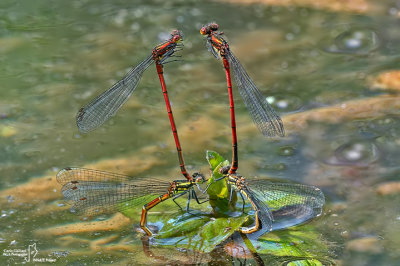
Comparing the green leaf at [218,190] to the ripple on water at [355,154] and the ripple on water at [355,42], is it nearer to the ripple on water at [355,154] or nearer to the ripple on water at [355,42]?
the ripple on water at [355,154]

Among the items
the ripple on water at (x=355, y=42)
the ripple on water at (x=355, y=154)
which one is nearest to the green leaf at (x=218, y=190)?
the ripple on water at (x=355, y=154)

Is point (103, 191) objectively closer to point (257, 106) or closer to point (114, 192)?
point (114, 192)

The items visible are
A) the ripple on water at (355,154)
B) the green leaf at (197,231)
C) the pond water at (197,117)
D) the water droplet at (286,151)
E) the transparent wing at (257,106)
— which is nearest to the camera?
the green leaf at (197,231)

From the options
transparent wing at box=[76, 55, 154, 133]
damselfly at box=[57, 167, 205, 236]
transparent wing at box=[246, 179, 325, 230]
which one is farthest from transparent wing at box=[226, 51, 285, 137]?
transparent wing at box=[76, 55, 154, 133]

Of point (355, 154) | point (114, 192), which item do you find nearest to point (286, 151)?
point (355, 154)

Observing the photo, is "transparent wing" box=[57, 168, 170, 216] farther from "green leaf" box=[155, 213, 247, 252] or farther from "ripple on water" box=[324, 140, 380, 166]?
"ripple on water" box=[324, 140, 380, 166]

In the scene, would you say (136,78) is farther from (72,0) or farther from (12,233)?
(72,0)
